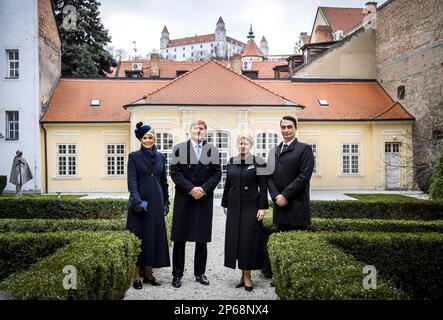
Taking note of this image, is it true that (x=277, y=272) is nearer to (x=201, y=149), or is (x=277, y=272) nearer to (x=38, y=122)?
(x=201, y=149)

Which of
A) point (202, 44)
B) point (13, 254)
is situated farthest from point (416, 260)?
point (202, 44)

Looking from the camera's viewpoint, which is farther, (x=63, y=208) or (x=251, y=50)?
(x=251, y=50)

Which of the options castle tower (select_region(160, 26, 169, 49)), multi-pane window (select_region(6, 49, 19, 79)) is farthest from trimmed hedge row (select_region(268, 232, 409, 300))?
castle tower (select_region(160, 26, 169, 49))

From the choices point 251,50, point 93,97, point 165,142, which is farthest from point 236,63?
point 251,50

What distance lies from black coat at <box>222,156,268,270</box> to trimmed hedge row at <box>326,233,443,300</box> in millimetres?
1008

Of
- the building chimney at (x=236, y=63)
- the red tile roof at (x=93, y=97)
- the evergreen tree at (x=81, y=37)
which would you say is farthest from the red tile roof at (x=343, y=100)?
the evergreen tree at (x=81, y=37)

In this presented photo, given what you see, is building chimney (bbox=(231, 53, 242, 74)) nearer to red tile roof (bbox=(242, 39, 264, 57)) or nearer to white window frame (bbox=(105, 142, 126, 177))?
white window frame (bbox=(105, 142, 126, 177))

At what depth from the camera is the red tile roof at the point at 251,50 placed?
66562 mm

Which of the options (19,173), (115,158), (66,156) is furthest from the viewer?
(115,158)

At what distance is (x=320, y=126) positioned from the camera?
22.2 meters

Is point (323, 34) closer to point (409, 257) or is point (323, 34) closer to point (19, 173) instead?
point (19, 173)

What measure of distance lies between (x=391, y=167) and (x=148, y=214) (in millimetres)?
18976

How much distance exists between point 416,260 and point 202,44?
262ft

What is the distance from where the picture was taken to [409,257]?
5.87 meters
